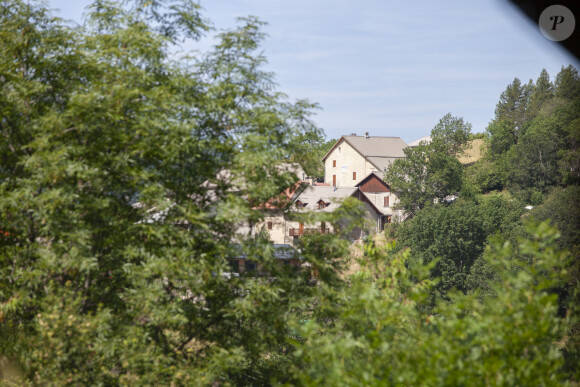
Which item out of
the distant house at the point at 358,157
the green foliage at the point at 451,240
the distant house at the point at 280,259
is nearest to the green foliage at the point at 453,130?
the distant house at the point at 358,157

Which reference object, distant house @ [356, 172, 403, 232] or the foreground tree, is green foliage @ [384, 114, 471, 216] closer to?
distant house @ [356, 172, 403, 232]

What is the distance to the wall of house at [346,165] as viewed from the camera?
3600 inches

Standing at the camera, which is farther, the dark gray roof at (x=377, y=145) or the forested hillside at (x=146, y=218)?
the dark gray roof at (x=377, y=145)

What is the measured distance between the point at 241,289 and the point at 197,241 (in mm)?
1541

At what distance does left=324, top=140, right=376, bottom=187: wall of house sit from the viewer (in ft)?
A: 300

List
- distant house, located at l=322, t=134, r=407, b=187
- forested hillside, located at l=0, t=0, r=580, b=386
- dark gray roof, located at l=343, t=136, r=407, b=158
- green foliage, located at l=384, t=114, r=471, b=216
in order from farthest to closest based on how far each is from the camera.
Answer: dark gray roof, located at l=343, t=136, r=407, b=158 < distant house, located at l=322, t=134, r=407, b=187 < green foliage, located at l=384, t=114, r=471, b=216 < forested hillside, located at l=0, t=0, r=580, b=386

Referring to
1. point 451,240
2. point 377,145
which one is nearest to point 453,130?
point 377,145

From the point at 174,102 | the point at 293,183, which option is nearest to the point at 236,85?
the point at 174,102

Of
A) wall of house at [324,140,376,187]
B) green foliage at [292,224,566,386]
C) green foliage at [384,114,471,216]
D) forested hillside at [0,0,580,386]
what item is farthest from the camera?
wall of house at [324,140,376,187]

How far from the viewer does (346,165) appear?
3706 inches

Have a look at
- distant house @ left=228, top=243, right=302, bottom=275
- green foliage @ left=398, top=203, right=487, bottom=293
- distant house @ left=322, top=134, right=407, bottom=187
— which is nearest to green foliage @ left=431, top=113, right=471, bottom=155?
distant house @ left=322, top=134, right=407, bottom=187

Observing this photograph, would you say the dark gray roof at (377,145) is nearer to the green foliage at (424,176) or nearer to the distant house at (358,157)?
the distant house at (358,157)

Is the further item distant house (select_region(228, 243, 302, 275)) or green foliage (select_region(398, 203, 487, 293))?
green foliage (select_region(398, 203, 487, 293))

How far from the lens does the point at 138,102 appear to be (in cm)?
1286
